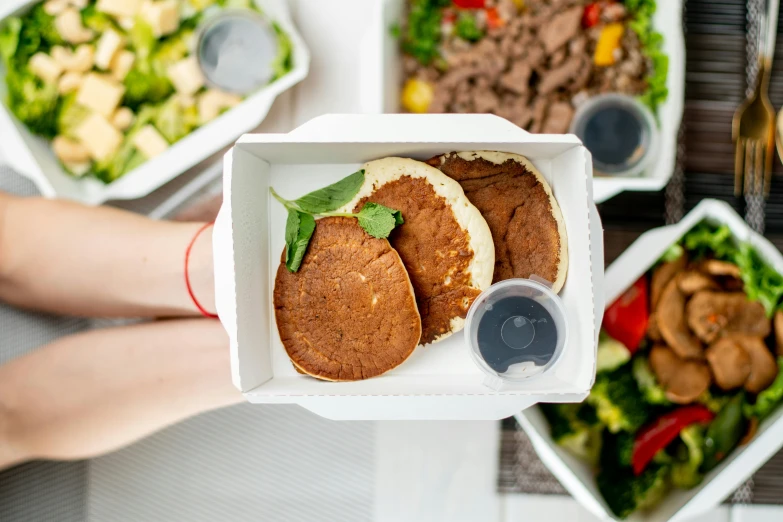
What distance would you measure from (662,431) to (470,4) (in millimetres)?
1112

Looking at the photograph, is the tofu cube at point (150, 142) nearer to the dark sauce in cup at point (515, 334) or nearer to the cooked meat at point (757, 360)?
the dark sauce in cup at point (515, 334)

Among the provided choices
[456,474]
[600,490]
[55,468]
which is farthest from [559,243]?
[55,468]

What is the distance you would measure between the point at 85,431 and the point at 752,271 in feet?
4.95

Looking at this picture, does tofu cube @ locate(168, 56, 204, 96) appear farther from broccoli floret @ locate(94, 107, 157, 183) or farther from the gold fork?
the gold fork

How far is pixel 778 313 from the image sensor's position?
54.7 inches

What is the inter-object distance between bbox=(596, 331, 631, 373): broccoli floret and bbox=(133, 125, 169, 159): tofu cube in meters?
1.13

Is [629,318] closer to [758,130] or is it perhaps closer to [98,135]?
[758,130]

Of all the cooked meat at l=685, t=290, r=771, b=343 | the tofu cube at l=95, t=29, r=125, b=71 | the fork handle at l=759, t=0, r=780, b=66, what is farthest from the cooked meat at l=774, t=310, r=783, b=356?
the tofu cube at l=95, t=29, r=125, b=71

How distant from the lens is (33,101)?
150 cm

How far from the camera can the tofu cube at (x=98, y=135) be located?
4.96 feet

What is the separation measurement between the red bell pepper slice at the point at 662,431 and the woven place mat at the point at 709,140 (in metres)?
0.25

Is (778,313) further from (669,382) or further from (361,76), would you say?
(361,76)

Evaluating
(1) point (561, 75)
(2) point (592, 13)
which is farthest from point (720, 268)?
(2) point (592, 13)

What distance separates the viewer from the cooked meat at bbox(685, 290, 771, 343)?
1.38 metres
